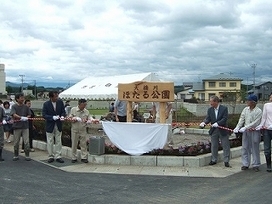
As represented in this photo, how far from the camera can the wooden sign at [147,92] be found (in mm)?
11586

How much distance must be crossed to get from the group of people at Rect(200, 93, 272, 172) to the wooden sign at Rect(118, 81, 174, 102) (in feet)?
6.89

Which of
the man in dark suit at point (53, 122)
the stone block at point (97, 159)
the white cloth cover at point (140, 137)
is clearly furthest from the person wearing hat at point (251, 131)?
the man in dark suit at point (53, 122)

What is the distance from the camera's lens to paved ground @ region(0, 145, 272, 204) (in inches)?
259

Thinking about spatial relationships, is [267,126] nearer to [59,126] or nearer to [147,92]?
[147,92]

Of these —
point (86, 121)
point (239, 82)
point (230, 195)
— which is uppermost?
point (239, 82)

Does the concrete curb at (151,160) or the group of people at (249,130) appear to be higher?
the group of people at (249,130)

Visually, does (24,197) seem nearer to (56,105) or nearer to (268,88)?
(56,105)

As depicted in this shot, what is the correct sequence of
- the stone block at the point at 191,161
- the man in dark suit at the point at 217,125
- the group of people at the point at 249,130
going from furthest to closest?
the man in dark suit at the point at 217,125 → the stone block at the point at 191,161 → the group of people at the point at 249,130

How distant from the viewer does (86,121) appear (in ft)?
33.4

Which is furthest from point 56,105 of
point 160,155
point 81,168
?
point 160,155

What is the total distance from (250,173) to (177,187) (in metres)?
2.36

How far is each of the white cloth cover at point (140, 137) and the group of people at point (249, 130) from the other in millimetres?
1488

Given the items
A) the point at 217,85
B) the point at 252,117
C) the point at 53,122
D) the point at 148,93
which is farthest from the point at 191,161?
the point at 217,85

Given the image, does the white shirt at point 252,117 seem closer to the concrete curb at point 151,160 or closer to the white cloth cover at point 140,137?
the concrete curb at point 151,160
